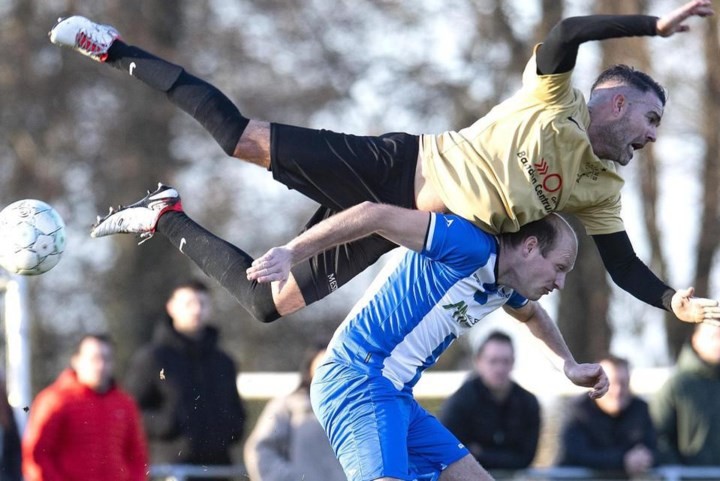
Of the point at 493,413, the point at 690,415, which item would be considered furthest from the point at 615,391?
the point at 493,413

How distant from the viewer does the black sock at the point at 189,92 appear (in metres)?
6.77

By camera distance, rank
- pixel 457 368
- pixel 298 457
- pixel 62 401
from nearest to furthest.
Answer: pixel 62 401 → pixel 298 457 → pixel 457 368

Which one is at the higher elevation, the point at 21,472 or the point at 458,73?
the point at 458,73

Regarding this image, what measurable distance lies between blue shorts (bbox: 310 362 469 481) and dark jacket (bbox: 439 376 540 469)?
9.75 feet

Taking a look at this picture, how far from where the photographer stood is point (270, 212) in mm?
21469

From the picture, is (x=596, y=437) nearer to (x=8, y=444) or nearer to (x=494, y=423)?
(x=494, y=423)

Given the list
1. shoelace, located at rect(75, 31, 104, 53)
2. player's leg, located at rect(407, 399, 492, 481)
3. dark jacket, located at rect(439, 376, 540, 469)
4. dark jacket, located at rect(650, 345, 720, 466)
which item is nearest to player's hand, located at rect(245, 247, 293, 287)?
player's leg, located at rect(407, 399, 492, 481)

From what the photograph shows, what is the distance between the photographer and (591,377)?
6.30 meters

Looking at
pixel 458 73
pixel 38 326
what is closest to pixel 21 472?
pixel 458 73

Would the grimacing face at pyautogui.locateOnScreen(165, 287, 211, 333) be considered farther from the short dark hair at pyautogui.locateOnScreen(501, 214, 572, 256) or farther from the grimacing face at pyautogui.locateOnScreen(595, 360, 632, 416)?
the short dark hair at pyautogui.locateOnScreen(501, 214, 572, 256)

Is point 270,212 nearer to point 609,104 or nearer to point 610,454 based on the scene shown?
point 610,454

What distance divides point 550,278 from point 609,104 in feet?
3.61

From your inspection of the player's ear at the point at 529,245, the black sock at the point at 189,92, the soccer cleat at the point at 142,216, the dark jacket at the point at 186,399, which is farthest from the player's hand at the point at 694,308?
the dark jacket at the point at 186,399

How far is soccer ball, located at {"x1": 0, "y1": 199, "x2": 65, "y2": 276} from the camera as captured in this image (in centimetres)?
728
